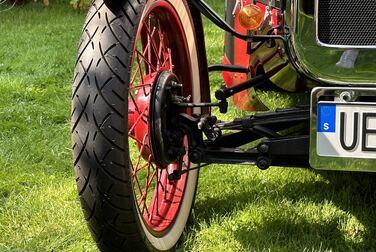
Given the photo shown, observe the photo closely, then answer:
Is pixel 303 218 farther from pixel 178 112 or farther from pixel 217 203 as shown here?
pixel 178 112

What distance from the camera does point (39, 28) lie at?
787cm

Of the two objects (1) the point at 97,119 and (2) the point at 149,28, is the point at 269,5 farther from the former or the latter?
(1) the point at 97,119

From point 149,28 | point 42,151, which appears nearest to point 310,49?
point 149,28

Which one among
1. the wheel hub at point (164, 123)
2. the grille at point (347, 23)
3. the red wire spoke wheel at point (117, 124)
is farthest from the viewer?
the wheel hub at point (164, 123)

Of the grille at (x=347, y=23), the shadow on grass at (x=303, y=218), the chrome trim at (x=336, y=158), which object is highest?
the grille at (x=347, y=23)

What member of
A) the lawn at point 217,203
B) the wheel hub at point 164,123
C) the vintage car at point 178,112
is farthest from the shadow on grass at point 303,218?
the wheel hub at point 164,123

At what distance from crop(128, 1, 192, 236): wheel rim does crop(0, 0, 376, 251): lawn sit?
6.8 inches

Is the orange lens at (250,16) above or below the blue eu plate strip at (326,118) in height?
above

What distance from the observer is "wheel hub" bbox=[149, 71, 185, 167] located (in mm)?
2193

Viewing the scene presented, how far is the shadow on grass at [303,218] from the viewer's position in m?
2.47

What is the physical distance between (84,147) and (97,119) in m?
0.10

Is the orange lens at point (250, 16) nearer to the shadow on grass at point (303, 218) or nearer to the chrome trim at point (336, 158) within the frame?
the chrome trim at point (336, 158)

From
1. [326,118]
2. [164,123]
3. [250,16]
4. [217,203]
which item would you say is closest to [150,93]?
[164,123]

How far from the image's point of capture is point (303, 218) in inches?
105
